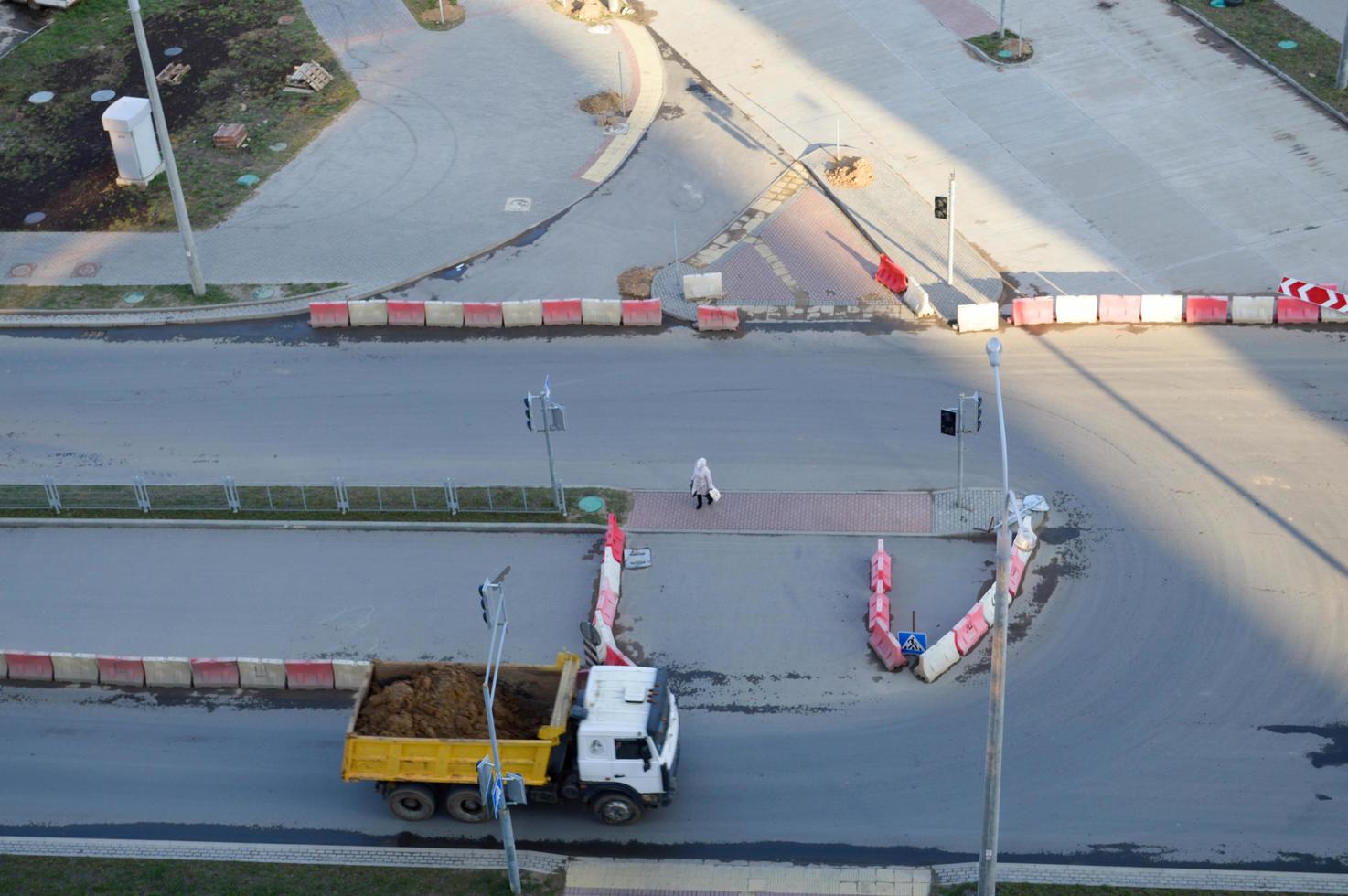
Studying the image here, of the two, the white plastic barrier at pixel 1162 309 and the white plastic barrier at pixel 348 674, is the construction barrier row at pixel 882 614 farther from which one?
the white plastic barrier at pixel 1162 309

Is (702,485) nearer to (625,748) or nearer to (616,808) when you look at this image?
(625,748)

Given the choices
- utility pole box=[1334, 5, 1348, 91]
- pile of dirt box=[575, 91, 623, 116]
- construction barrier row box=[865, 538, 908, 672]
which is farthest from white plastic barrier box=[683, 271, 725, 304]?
utility pole box=[1334, 5, 1348, 91]

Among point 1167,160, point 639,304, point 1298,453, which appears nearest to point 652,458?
point 639,304

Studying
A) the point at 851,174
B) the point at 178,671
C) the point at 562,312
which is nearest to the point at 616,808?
the point at 178,671

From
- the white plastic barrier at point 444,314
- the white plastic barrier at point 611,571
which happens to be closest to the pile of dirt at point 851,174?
the white plastic barrier at point 444,314

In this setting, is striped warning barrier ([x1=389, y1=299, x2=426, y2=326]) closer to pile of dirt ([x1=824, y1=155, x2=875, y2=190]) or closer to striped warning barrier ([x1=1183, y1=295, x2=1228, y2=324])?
pile of dirt ([x1=824, y1=155, x2=875, y2=190])

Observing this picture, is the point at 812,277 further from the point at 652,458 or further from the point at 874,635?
the point at 874,635
